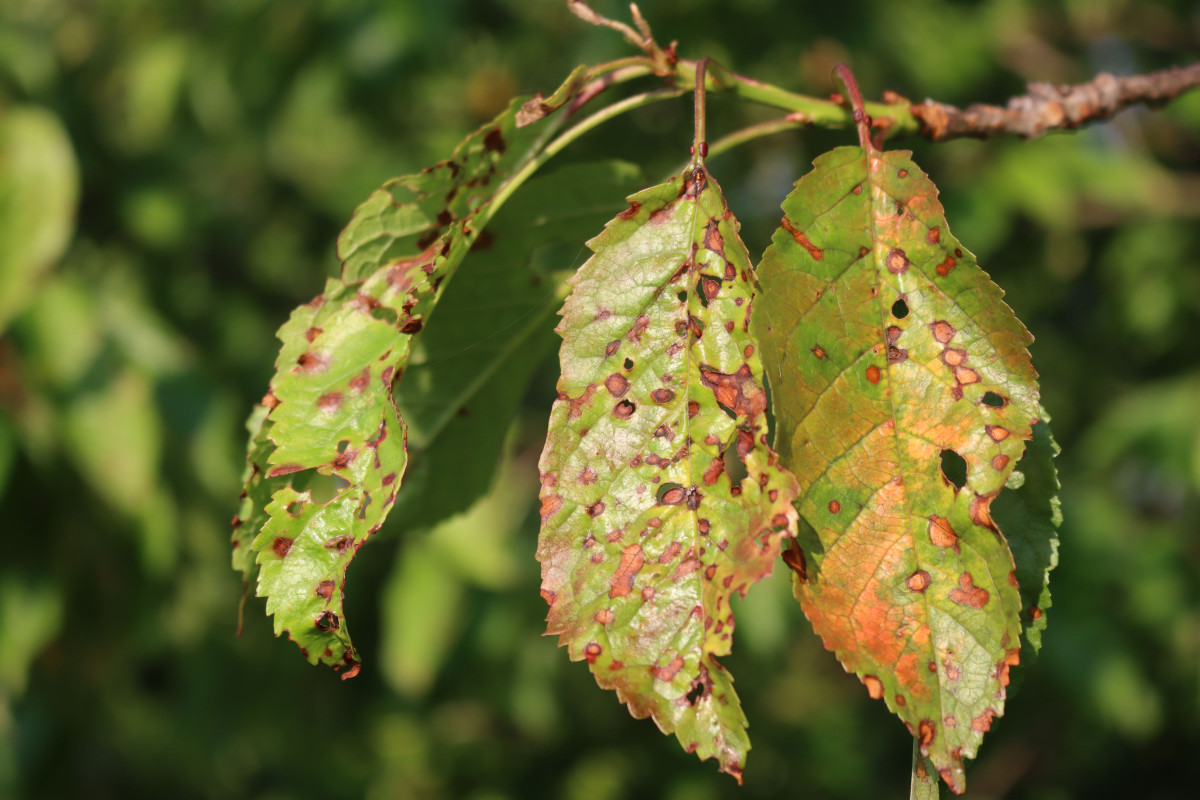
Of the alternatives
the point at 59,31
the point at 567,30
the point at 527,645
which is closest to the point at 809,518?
the point at 527,645

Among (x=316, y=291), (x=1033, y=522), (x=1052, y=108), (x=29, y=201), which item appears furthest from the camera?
(x=316, y=291)

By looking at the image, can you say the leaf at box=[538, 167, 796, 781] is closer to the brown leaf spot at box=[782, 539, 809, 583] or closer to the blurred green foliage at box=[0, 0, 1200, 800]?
the brown leaf spot at box=[782, 539, 809, 583]

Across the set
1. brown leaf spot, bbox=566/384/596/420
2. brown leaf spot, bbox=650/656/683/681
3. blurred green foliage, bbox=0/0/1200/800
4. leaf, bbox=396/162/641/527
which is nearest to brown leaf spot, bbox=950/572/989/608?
brown leaf spot, bbox=650/656/683/681

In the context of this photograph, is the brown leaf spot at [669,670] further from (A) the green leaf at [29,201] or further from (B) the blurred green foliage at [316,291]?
(A) the green leaf at [29,201]

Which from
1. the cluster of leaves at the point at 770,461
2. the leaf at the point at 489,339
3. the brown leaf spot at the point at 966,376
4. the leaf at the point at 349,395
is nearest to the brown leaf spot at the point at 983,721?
the cluster of leaves at the point at 770,461

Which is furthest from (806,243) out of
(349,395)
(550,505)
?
(349,395)

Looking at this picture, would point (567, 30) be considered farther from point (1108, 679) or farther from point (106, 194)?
point (1108, 679)

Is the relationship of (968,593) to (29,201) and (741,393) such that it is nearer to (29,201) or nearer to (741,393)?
(741,393)
